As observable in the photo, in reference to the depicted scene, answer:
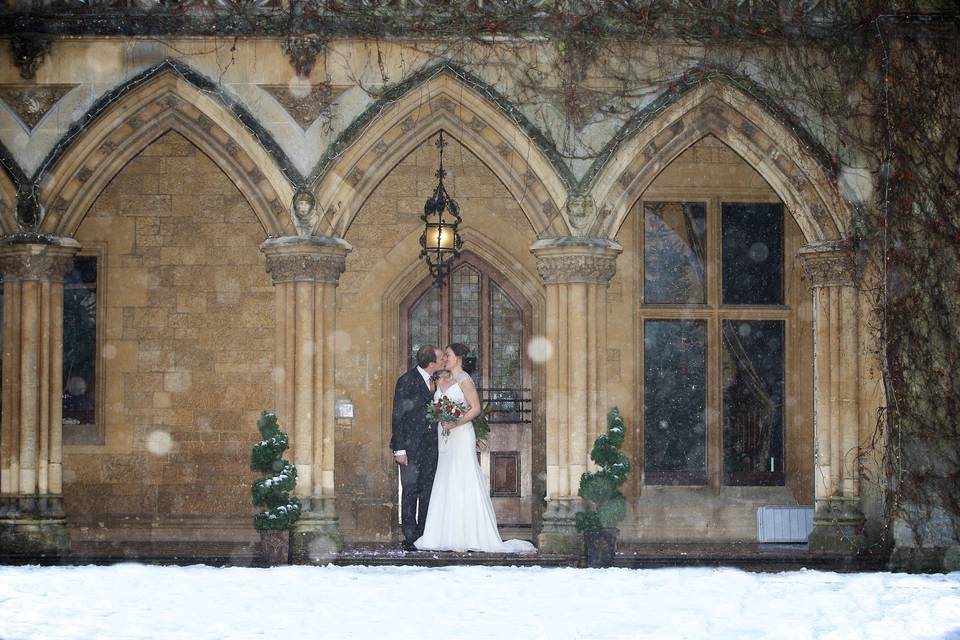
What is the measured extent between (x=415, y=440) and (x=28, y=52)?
4.53m

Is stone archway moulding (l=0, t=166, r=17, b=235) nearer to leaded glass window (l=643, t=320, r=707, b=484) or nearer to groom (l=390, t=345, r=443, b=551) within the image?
groom (l=390, t=345, r=443, b=551)

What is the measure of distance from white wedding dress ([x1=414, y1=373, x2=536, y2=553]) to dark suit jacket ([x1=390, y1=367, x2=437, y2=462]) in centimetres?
17

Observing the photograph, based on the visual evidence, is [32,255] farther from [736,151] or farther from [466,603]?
[736,151]

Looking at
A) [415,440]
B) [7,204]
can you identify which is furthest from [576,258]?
[7,204]

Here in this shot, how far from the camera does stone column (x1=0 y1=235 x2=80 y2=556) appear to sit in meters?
12.2

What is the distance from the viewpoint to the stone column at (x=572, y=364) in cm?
1228

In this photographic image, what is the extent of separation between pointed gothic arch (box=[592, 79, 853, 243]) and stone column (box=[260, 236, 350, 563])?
2.38 metres

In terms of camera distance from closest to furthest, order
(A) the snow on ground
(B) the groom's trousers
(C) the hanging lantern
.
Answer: (A) the snow on ground, (B) the groom's trousers, (C) the hanging lantern

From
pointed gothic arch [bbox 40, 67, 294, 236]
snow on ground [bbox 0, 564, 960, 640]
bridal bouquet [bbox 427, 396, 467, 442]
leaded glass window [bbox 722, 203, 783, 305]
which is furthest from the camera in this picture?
leaded glass window [bbox 722, 203, 783, 305]

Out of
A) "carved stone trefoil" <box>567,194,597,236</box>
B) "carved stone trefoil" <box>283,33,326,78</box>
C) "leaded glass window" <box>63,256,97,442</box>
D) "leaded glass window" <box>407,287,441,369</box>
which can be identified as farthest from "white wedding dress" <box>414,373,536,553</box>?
"leaded glass window" <box>63,256,97,442</box>

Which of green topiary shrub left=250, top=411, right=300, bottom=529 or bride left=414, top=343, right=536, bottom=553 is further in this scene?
bride left=414, top=343, right=536, bottom=553

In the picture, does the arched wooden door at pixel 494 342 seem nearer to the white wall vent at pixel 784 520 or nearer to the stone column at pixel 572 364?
the stone column at pixel 572 364

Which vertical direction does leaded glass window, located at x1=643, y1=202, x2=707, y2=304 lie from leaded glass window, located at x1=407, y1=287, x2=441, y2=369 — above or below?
above

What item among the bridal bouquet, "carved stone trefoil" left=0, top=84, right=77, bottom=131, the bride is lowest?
the bride
